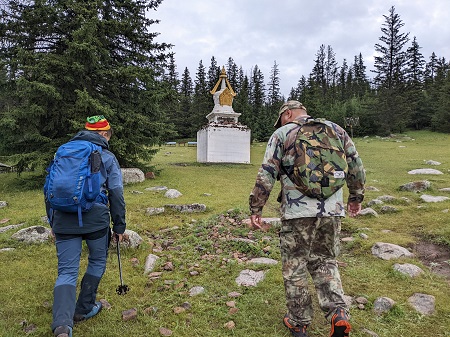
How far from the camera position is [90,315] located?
3428mm

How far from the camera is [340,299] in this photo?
9.78 feet

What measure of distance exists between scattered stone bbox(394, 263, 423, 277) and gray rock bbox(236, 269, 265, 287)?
1920 millimetres

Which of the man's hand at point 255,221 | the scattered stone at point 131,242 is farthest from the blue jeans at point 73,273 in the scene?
the scattered stone at point 131,242

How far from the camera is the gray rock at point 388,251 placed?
4.92m

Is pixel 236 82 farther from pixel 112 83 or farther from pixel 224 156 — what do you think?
pixel 112 83

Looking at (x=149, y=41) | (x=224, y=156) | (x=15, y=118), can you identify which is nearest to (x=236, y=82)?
(x=224, y=156)

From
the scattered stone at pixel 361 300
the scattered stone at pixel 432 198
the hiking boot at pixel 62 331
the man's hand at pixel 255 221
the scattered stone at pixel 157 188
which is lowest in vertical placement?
the scattered stone at pixel 157 188

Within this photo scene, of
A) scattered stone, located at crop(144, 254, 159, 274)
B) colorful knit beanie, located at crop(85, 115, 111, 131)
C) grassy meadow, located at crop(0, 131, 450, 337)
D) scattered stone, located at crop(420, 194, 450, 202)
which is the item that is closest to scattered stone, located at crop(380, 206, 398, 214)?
grassy meadow, located at crop(0, 131, 450, 337)

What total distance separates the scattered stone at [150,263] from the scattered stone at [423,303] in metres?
3.44

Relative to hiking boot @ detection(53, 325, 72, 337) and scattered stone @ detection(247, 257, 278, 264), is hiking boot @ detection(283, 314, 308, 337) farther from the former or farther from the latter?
hiking boot @ detection(53, 325, 72, 337)

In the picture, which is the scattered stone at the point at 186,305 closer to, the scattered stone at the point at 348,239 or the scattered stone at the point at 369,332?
the scattered stone at the point at 369,332

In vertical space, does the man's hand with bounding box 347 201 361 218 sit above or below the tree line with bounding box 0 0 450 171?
below

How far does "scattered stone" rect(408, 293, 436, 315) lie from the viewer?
3477 millimetres

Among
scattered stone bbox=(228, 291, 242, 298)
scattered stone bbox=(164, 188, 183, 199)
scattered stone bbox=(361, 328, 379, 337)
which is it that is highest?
scattered stone bbox=(361, 328, 379, 337)
